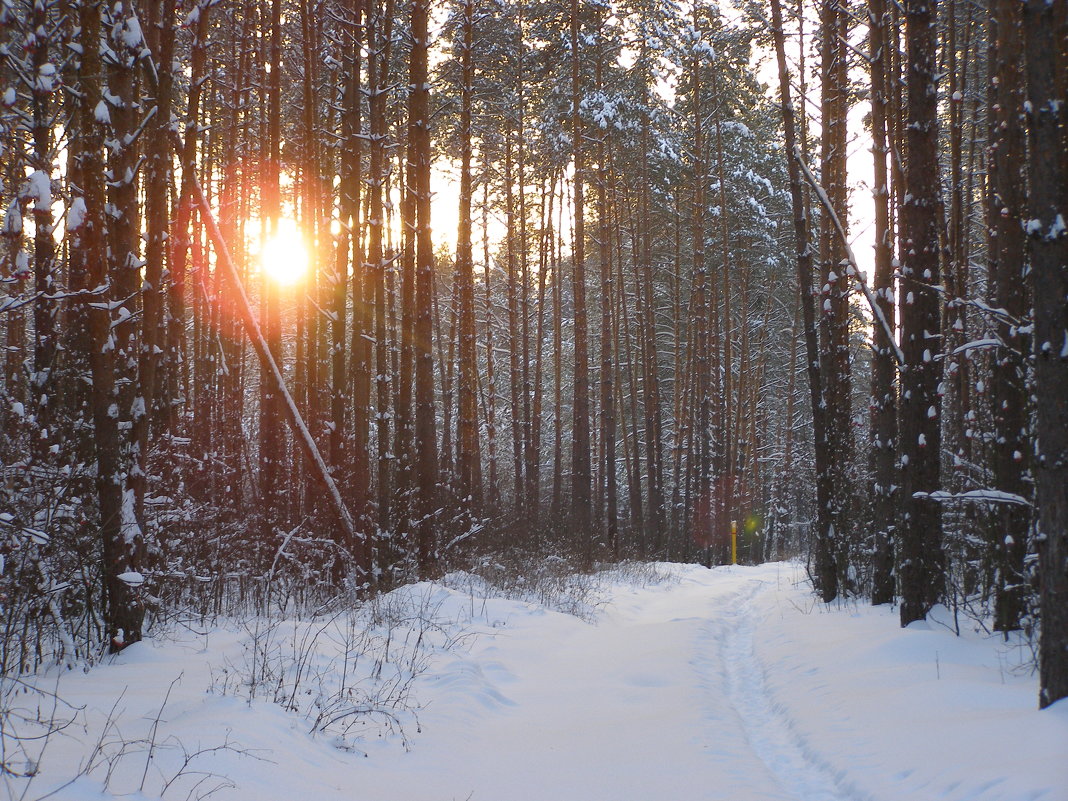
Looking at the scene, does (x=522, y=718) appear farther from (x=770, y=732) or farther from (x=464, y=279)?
(x=464, y=279)

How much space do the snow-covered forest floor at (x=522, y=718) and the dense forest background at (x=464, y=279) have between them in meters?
0.65

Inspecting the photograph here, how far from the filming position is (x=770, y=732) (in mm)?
5812

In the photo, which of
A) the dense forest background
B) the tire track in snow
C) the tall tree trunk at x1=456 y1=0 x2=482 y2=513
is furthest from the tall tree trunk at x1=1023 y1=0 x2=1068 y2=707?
the tall tree trunk at x1=456 y1=0 x2=482 y2=513

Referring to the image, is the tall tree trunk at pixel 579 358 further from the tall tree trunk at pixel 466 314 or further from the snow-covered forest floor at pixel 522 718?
the snow-covered forest floor at pixel 522 718

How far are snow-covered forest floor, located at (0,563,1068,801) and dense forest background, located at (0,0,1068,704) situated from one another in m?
0.65

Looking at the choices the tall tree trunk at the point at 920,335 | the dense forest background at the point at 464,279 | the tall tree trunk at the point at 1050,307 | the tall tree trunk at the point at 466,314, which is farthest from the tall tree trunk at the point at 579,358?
the tall tree trunk at the point at 1050,307

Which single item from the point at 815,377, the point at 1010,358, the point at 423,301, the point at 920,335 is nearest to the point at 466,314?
the point at 423,301

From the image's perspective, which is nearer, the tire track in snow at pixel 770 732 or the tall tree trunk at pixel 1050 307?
the tall tree trunk at pixel 1050 307

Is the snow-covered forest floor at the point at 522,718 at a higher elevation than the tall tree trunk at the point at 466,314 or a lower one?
lower

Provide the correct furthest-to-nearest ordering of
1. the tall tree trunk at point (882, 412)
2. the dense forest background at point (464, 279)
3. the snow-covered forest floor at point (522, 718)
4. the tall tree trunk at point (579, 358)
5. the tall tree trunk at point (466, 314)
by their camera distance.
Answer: the tall tree trunk at point (579, 358) < the tall tree trunk at point (466, 314) < the tall tree trunk at point (882, 412) < the dense forest background at point (464, 279) < the snow-covered forest floor at point (522, 718)

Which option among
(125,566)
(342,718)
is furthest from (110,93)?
(342,718)

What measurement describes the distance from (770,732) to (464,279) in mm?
13071

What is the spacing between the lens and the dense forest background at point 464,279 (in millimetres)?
5805

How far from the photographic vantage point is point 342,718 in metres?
4.85
